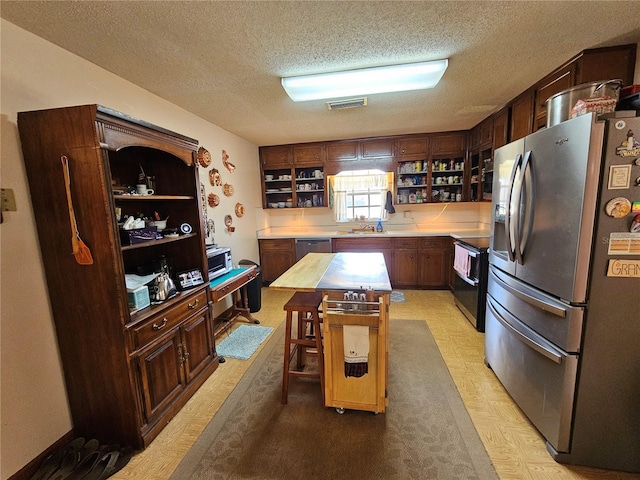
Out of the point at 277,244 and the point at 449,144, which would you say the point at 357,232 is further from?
the point at 449,144

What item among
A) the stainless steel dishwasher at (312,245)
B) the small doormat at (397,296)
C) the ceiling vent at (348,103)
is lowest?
the small doormat at (397,296)

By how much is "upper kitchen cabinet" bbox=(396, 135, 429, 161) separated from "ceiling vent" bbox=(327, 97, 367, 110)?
1769 millimetres

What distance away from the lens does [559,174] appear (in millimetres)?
1439

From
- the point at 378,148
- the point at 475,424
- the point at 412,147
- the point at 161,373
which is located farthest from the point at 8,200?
the point at 412,147

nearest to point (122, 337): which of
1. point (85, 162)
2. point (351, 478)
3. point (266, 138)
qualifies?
point (85, 162)

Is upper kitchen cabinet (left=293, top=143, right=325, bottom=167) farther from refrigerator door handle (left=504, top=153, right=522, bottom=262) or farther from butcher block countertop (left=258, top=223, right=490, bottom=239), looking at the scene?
refrigerator door handle (left=504, top=153, right=522, bottom=262)

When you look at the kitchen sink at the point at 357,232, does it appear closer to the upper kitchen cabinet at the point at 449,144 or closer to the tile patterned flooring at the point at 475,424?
the upper kitchen cabinet at the point at 449,144

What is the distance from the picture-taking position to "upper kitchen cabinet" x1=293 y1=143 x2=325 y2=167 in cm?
452

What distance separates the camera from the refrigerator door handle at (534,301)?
4.70ft

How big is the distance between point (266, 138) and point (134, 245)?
298 cm

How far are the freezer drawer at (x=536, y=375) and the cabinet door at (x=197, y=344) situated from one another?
234 centimetres

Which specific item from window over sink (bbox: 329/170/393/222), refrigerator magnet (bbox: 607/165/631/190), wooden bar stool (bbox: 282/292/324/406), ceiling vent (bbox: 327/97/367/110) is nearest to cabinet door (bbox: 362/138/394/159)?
window over sink (bbox: 329/170/393/222)

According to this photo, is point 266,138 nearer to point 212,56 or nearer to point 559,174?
point 212,56

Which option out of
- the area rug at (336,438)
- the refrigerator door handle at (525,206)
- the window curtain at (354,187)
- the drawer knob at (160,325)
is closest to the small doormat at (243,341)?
the area rug at (336,438)
